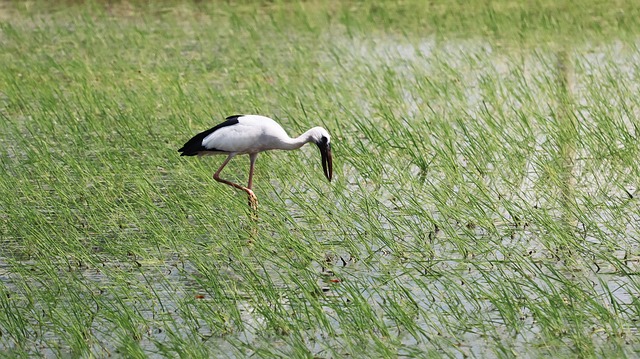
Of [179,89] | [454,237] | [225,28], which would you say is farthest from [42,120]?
[225,28]

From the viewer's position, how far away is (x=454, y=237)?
5.70 meters

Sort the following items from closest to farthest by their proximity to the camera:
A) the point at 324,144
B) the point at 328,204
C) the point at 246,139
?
the point at 328,204
the point at 324,144
the point at 246,139

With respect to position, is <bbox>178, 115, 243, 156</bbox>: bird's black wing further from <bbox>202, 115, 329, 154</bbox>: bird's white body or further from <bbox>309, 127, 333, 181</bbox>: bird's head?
<bbox>309, 127, 333, 181</bbox>: bird's head

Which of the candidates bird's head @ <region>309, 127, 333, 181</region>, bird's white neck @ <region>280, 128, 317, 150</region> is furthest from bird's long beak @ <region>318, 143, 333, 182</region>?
bird's white neck @ <region>280, 128, 317, 150</region>

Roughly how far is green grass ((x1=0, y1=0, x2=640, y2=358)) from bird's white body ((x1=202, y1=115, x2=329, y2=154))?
8.4 inches

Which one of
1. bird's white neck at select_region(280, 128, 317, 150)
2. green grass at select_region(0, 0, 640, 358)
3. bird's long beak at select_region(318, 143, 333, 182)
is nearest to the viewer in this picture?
green grass at select_region(0, 0, 640, 358)

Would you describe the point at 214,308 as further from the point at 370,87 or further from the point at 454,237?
the point at 370,87

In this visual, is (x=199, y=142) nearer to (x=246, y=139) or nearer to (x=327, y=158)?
(x=246, y=139)

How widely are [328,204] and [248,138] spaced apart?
29.0 inches

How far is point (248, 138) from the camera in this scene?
709cm

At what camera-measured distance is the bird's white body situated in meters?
7.09

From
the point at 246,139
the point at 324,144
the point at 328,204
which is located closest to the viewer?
the point at 328,204

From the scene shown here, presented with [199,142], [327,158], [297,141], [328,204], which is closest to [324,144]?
[327,158]

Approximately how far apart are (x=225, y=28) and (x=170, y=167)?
24.4 feet
